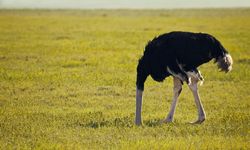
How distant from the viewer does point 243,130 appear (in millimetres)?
11641

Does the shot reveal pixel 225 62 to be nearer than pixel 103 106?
Yes

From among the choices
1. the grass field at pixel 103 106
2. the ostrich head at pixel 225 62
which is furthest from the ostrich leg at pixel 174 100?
the ostrich head at pixel 225 62

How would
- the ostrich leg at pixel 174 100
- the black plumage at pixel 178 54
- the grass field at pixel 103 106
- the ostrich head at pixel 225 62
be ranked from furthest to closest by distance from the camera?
the ostrich leg at pixel 174 100 < the black plumage at pixel 178 54 < the ostrich head at pixel 225 62 < the grass field at pixel 103 106

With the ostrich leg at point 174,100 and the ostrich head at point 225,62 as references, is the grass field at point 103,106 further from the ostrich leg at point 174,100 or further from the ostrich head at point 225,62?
the ostrich head at point 225,62

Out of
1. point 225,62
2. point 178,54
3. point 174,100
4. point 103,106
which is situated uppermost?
point 178,54

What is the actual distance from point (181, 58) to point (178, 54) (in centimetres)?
10

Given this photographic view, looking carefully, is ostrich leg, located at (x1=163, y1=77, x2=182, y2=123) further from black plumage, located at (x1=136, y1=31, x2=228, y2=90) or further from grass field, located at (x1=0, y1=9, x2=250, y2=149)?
black plumage, located at (x1=136, y1=31, x2=228, y2=90)

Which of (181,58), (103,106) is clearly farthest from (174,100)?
(103,106)

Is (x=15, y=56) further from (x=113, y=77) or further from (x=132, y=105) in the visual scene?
(x=132, y=105)

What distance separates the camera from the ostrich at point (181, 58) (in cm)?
1184

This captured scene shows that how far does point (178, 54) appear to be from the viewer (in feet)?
39.4

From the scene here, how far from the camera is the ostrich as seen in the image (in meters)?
11.8

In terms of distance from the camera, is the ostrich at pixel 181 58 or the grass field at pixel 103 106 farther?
the ostrich at pixel 181 58

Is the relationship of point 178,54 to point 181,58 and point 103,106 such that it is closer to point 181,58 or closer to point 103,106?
point 181,58
